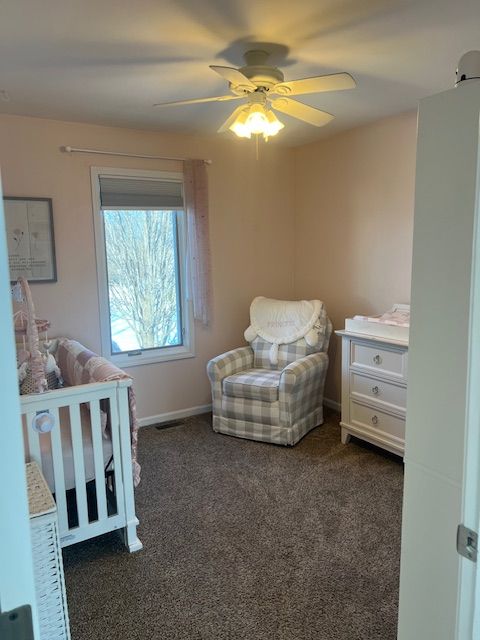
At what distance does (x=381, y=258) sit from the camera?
3.68 meters

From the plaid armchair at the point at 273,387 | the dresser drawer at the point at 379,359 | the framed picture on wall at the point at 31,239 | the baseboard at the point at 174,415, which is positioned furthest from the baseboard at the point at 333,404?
the framed picture on wall at the point at 31,239

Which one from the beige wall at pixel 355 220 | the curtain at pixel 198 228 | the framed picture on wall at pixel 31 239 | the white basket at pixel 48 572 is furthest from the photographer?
the curtain at pixel 198 228

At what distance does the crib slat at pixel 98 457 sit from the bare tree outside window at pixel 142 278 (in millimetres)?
1626

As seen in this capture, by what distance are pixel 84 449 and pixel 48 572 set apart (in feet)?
2.22

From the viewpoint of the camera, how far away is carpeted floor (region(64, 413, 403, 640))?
1.84 metres

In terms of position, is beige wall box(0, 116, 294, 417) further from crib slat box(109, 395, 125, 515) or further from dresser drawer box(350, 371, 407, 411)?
crib slat box(109, 395, 125, 515)

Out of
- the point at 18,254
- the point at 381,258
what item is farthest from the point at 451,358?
the point at 18,254

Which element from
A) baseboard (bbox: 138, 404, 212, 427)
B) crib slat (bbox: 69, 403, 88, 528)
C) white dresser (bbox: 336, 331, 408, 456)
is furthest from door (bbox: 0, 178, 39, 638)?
baseboard (bbox: 138, 404, 212, 427)

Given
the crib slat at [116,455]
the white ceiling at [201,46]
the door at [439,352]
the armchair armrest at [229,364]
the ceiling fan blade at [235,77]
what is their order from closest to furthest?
the door at [439,352] < the white ceiling at [201,46] < the ceiling fan blade at [235,77] < the crib slat at [116,455] < the armchair armrest at [229,364]

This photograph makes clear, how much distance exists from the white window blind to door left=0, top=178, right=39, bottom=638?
3.26 m

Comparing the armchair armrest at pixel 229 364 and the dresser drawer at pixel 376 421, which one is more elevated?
the armchair armrest at pixel 229 364

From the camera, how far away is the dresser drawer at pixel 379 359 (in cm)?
296

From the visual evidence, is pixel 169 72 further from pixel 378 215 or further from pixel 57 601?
pixel 57 601

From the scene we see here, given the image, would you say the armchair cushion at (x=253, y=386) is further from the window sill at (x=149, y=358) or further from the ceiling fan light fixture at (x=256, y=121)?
the ceiling fan light fixture at (x=256, y=121)
